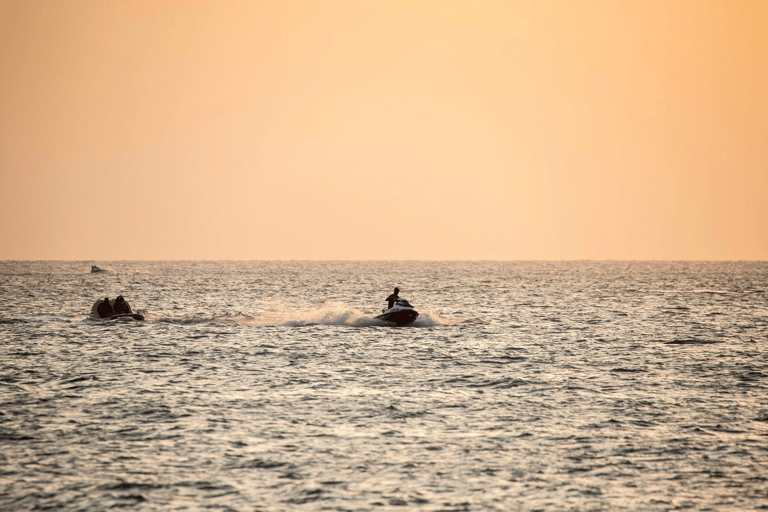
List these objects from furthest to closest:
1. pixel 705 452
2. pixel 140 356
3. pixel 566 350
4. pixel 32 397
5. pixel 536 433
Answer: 1. pixel 566 350
2. pixel 140 356
3. pixel 32 397
4. pixel 536 433
5. pixel 705 452

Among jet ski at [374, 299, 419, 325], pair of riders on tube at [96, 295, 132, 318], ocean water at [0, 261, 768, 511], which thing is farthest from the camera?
pair of riders on tube at [96, 295, 132, 318]

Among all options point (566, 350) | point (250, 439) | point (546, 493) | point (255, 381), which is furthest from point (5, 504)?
point (566, 350)

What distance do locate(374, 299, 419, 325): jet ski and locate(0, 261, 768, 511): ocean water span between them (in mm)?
3761

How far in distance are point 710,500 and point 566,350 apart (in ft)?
71.5

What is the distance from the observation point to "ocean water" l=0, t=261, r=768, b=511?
1374cm

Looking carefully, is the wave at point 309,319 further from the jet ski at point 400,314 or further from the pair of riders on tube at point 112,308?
the pair of riders on tube at point 112,308

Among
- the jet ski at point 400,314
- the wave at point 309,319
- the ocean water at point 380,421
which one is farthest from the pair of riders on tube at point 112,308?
the jet ski at point 400,314

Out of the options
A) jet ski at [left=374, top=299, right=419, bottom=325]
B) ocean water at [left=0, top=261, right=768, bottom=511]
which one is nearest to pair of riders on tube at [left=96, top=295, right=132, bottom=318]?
ocean water at [left=0, top=261, right=768, bottom=511]

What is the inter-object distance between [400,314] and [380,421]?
83.6 ft

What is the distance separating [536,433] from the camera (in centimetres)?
1823

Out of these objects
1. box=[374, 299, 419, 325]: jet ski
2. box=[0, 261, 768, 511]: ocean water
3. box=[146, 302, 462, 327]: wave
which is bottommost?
box=[0, 261, 768, 511]: ocean water

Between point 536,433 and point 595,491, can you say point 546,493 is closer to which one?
point 595,491

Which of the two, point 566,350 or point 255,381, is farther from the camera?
point 566,350

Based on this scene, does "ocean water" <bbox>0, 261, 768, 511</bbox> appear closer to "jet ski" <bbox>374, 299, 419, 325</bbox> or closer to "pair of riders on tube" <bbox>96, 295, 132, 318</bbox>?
"jet ski" <bbox>374, 299, 419, 325</bbox>
